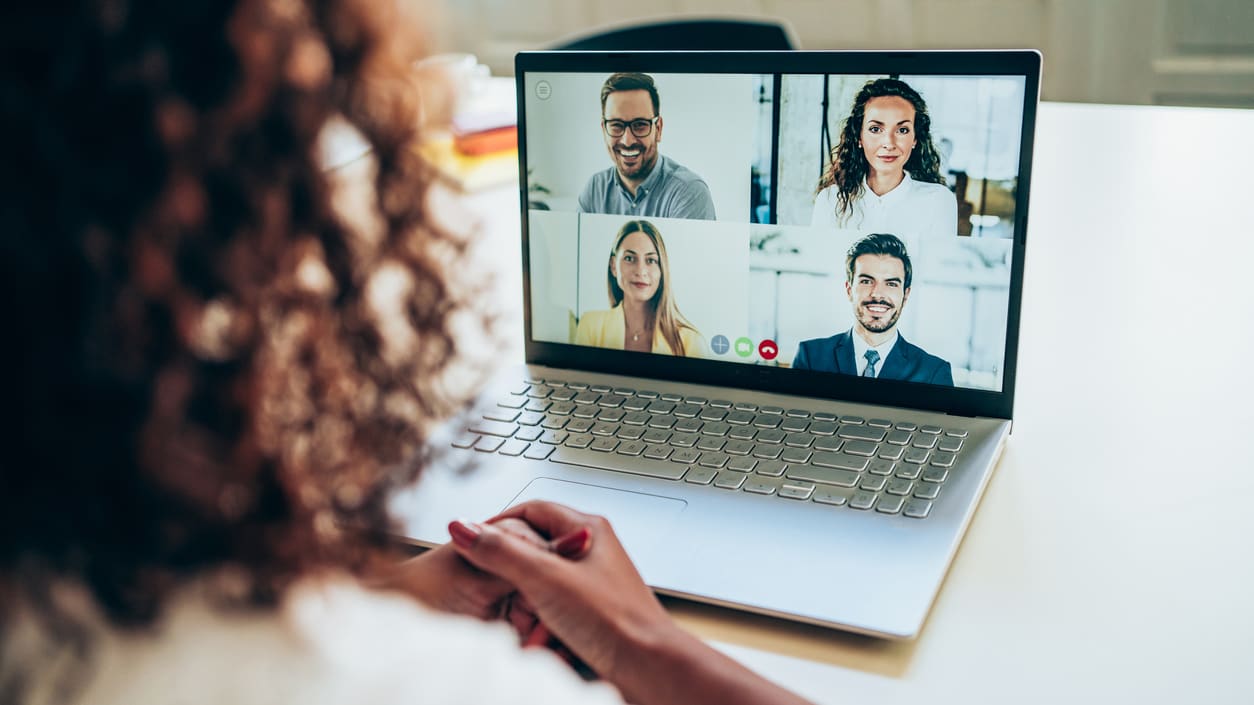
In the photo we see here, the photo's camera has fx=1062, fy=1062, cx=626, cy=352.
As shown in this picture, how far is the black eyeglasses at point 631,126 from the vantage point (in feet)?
3.00

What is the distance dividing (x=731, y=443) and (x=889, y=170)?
0.25 meters

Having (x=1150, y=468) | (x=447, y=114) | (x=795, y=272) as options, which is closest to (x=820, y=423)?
(x=795, y=272)

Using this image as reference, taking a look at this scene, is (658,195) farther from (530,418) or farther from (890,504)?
(890,504)

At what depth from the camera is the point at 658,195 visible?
3.01ft

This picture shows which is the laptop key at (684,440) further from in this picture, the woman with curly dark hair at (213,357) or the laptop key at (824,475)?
the woman with curly dark hair at (213,357)

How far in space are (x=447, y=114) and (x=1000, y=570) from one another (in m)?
0.46

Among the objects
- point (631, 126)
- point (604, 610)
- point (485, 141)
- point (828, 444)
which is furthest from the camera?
point (485, 141)

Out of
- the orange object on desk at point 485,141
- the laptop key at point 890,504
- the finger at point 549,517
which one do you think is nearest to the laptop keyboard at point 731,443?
the laptop key at point 890,504

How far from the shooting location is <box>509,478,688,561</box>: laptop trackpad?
0.71m

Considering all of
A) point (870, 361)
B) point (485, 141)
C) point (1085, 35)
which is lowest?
point (870, 361)

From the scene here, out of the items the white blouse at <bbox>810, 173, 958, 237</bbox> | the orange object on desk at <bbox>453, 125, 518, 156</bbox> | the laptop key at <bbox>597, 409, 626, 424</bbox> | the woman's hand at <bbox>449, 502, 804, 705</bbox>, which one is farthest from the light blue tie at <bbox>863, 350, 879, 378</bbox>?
the orange object on desk at <bbox>453, 125, 518, 156</bbox>

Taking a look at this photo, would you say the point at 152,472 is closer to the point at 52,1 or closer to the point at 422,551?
the point at 52,1

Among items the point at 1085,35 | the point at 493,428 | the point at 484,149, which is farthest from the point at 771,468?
the point at 1085,35

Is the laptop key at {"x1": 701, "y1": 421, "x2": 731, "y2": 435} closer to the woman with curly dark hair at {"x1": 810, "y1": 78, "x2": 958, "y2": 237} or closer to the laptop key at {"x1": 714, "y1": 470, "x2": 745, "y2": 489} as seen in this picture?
the laptop key at {"x1": 714, "y1": 470, "x2": 745, "y2": 489}
